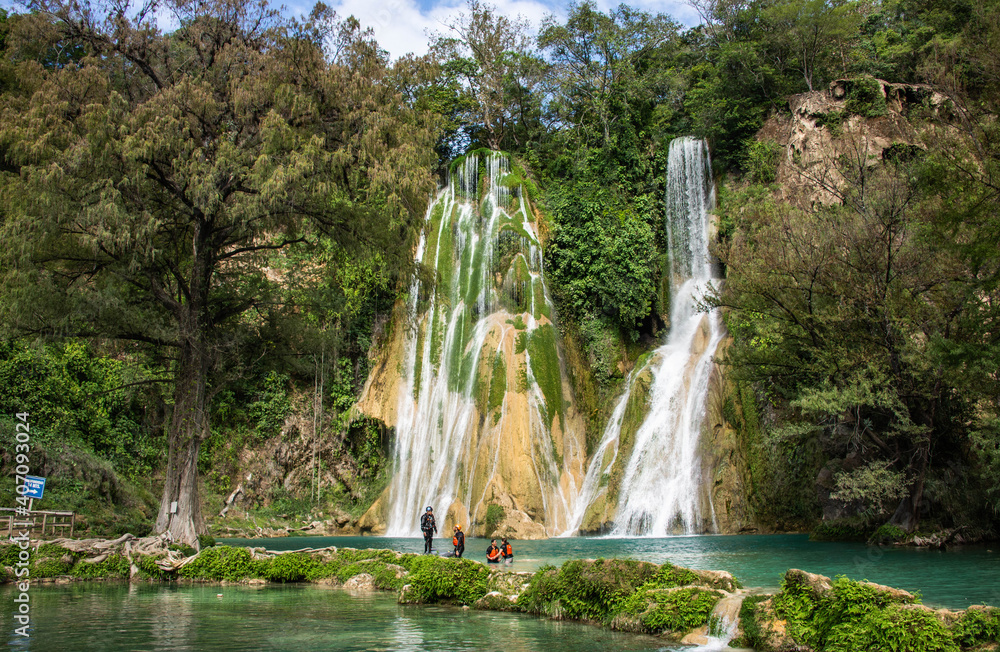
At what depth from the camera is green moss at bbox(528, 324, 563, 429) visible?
26.7 metres

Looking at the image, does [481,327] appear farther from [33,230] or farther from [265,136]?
[33,230]

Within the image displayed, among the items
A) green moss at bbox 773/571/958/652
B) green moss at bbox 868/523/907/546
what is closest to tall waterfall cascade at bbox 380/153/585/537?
green moss at bbox 868/523/907/546

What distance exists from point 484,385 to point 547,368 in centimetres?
249

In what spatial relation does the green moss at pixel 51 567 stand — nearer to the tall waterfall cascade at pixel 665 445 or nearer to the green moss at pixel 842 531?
the tall waterfall cascade at pixel 665 445

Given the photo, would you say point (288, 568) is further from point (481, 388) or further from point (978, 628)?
point (481, 388)

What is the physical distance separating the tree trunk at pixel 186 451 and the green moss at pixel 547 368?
41.9 ft

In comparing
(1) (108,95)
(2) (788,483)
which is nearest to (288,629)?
(1) (108,95)

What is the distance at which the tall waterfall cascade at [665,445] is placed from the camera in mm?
22250

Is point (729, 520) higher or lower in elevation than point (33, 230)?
lower

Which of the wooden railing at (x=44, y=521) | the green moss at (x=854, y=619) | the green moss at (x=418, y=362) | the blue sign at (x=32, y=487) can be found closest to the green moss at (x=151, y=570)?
the blue sign at (x=32, y=487)

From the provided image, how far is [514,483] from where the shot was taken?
24188 mm

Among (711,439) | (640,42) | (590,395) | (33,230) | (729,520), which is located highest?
(640,42)

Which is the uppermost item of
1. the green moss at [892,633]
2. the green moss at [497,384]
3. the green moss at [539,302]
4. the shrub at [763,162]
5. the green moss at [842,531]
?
the shrub at [763,162]

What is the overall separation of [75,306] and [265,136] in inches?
214
